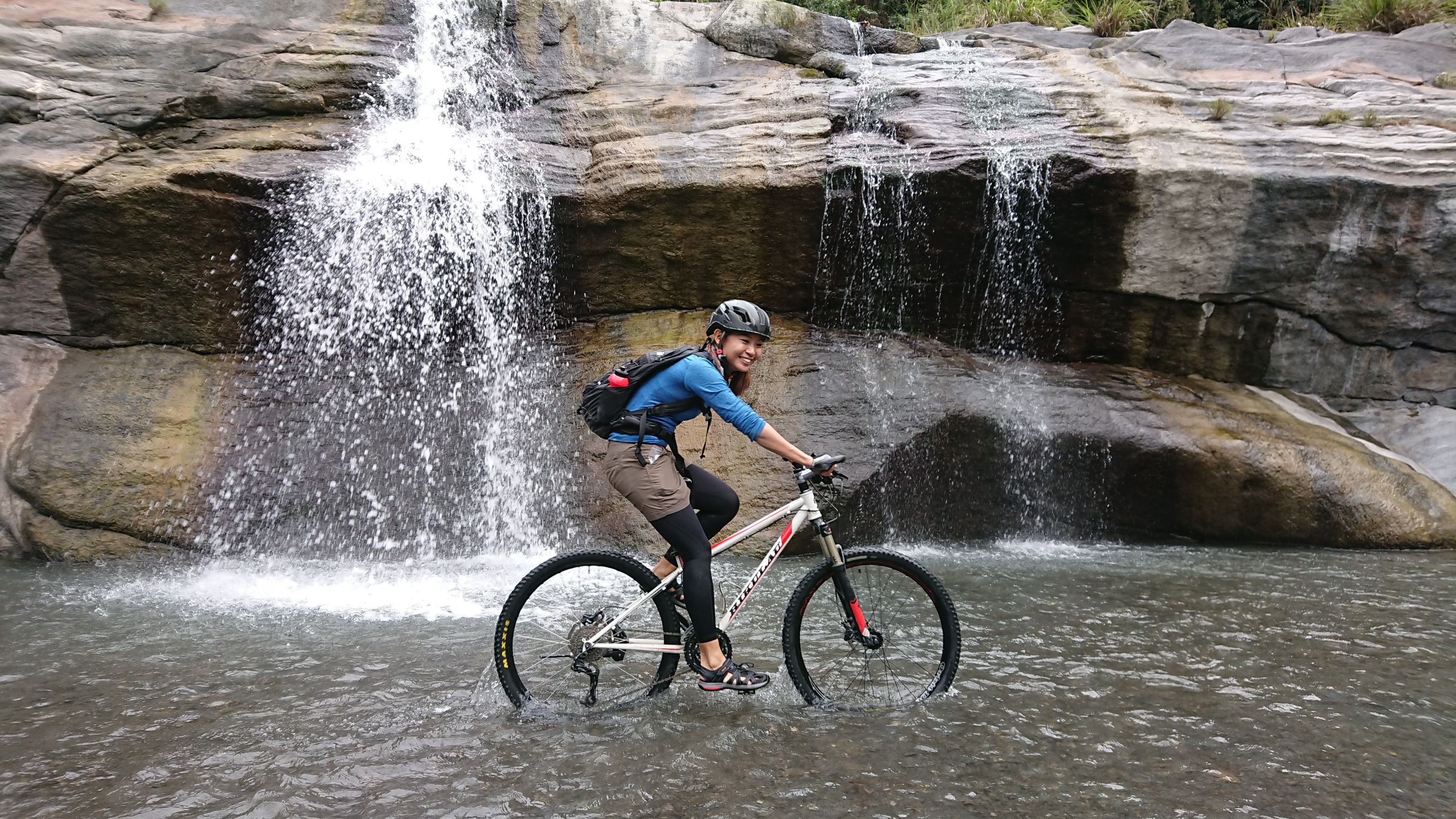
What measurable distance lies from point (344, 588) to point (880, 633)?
432 cm

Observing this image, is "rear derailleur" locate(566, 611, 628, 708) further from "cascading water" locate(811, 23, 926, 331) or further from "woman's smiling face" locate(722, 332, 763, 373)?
"cascading water" locate(811, 23, 926, 331)

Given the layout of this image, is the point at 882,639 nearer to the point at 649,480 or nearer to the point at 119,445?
the point at 649,480

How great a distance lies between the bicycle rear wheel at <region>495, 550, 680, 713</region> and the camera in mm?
4238

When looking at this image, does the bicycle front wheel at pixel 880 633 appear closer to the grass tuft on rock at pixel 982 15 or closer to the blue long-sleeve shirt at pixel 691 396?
the blue long-sleeve shirt at pixel 691 396

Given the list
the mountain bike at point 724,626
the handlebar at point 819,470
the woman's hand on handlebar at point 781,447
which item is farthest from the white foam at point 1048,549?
the woman's hand on handlebar at point 781,447

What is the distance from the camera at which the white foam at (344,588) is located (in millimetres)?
6137

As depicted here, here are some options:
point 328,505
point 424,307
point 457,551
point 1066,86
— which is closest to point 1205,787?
point 457,551

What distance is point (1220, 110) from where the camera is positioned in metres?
9.99

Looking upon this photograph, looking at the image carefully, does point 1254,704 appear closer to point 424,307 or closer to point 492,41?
point 424,307

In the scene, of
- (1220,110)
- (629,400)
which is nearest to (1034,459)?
(1220,110)

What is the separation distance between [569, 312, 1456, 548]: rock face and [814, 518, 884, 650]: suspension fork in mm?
3810

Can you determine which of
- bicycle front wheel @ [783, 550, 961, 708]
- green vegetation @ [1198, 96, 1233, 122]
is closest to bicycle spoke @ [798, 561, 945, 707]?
bicycle front wheel @ [783, 550, 961, 708]

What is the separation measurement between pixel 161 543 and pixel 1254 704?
8.18m

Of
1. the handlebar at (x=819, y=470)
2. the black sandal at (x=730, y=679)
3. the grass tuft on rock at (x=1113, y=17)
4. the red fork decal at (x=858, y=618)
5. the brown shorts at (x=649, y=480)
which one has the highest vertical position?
the grass tuft on rock at (x=1113, y=17)
